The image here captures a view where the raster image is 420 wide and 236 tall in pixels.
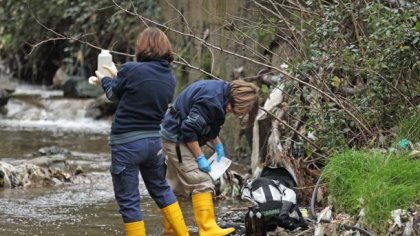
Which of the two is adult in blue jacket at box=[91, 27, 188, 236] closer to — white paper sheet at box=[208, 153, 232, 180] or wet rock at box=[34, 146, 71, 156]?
white paper sheet at box=[208, 153, 232, 180]

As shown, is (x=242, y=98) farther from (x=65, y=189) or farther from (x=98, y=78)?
(x=65, y=189)

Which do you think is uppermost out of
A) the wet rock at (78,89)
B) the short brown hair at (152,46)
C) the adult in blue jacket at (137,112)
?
the short brown hair at (152,46)

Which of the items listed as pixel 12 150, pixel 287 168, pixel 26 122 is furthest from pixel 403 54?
pixel 26 122

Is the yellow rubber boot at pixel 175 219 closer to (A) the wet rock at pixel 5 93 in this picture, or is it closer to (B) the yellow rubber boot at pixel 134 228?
(B) the yellow rubber boot at pixel 134 228

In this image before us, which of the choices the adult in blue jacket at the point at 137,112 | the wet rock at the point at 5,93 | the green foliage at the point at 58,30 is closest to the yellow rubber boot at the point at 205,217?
the adult in blue jacket at the point at 137,112

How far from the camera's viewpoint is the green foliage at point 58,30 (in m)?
17.5

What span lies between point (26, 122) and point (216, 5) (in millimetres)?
7132

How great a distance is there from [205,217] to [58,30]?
1452cm

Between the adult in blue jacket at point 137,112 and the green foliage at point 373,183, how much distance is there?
1.43m

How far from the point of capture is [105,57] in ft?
18.7

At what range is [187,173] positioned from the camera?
6156 mm

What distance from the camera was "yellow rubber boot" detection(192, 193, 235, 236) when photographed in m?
5.97

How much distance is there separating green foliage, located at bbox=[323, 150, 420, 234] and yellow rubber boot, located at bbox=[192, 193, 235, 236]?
0.91 metres

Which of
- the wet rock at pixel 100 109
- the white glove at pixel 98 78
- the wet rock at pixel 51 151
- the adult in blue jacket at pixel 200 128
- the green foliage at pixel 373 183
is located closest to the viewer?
the green foliage at pixel 373 183
